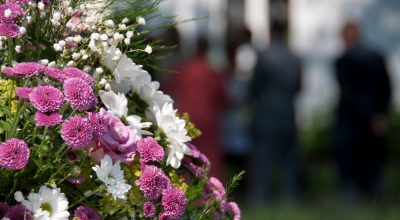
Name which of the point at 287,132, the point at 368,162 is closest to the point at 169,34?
the point at 287,132

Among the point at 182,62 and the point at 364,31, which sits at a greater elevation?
the point at 182,62

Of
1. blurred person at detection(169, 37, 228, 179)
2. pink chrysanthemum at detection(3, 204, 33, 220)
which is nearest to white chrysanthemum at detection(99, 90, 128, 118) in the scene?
pink chrysanthemum at detection(3, 204, 33, 220)

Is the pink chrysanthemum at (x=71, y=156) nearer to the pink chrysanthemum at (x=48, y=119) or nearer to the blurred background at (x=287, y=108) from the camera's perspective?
the pink chrysanthemum at (x=48, y=119)

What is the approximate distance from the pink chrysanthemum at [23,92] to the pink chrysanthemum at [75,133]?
109mm

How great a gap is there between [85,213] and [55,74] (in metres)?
0.31

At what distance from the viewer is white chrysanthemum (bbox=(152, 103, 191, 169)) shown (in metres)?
2.69

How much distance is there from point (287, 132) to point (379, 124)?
77 cm

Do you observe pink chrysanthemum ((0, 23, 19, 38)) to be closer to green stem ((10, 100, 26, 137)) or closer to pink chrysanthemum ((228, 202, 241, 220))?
green stem ((10, 100, 26, 137))

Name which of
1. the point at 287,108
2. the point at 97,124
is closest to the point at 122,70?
the point at 97,124

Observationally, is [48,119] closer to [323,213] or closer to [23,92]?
[23,92]

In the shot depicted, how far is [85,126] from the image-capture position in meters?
→ 2.37

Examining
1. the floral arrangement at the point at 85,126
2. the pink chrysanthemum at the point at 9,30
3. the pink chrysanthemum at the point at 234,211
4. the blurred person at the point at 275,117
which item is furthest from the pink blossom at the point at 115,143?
the blurred person at the point at 275,117

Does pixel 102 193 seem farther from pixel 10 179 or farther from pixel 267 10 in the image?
pixel 267 10

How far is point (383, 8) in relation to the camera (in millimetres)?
12469
